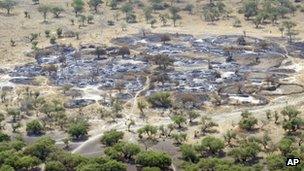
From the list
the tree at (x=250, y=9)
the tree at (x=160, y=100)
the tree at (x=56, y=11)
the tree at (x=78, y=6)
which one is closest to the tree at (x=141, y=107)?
the tree at (x=160, y=100)

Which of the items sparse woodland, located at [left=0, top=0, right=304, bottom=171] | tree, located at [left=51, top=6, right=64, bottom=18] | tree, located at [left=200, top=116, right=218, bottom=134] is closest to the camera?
sparse woodland, located at [left=0, top=0, right=304, bottom=171]

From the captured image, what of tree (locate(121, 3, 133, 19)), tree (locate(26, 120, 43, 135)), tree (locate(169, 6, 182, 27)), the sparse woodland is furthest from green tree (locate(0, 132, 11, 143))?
tree (locate(121, 3, 133, 19))

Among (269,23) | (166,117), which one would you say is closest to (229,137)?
(166,117)

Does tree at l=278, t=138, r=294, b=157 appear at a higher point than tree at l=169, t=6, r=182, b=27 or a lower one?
lower

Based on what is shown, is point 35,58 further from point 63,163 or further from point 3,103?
point 63,163

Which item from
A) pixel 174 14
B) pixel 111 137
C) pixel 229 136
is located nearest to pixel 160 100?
pixel 111 137

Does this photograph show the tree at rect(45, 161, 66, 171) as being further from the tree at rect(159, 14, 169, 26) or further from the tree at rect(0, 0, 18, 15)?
the tree at rect(0, 0, 18, 15)
